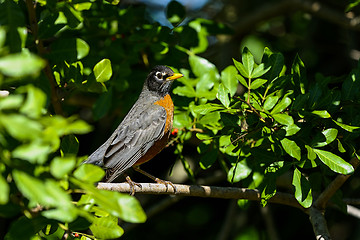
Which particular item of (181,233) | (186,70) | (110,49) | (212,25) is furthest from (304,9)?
(181,233)

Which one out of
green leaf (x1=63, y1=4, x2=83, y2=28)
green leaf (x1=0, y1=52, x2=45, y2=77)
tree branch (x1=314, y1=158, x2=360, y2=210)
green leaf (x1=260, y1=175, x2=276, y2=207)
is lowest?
tree branch (x1=314, y1=158, x2=360, y2=210)

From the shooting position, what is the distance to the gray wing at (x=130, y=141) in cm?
396

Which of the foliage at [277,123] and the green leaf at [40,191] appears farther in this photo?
the foliage at [277,123]

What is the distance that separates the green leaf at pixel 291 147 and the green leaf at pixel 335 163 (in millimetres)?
139

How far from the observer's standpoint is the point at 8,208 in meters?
2.06

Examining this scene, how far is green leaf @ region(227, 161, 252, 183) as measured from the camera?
3186mm

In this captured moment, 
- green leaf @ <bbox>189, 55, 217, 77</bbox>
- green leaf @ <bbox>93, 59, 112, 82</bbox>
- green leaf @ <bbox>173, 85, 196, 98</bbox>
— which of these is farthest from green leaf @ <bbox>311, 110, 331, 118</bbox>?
green leaf @ <bbox>93, 59, 112, 82</bbox>

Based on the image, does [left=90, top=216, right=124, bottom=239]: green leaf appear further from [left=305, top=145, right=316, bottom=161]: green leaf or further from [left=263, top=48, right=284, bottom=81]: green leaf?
[left=263, top=48, right=284, bottom=81]: green leaf

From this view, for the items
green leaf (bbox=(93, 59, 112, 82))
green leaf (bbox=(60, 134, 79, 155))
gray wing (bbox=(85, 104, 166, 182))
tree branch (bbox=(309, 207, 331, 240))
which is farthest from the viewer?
gray wing (bbox=(85, 104, 166, 182))

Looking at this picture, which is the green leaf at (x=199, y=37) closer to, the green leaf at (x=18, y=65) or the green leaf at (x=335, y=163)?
the green leaf at (x=335, y=163)

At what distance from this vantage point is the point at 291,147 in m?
2.74

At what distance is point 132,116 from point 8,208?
2502mm

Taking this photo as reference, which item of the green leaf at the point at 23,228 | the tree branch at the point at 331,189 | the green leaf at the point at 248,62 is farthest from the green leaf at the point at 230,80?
the green leaf at the point at 23,228

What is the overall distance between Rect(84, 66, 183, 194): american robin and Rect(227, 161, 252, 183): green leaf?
0.90 metres
